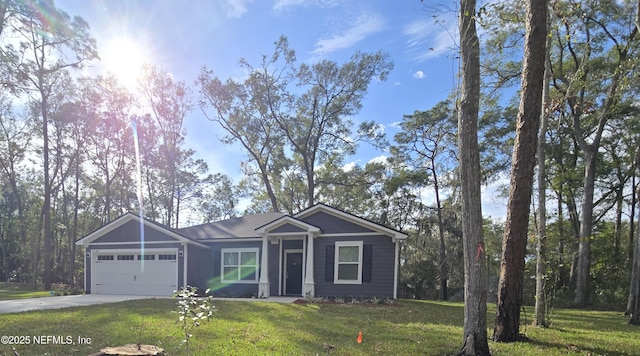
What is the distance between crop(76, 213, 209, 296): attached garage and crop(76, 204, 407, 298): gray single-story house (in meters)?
0.04

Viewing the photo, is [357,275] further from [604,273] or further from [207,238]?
Result: [604,273]

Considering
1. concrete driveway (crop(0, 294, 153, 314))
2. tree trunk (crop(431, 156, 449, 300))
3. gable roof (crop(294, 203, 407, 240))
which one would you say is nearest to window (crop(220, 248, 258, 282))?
gable roof (crop(294, 203, 407, 240))

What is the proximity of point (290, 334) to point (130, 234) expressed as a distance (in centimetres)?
1255

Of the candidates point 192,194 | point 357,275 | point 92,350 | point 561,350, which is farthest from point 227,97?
point 561,350

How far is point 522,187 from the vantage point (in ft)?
19.4

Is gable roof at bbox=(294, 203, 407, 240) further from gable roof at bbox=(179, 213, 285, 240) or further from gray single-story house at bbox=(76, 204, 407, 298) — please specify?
gable roof at bbox=(179, 213, 285, 240)

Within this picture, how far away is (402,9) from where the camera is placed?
6.69 metres

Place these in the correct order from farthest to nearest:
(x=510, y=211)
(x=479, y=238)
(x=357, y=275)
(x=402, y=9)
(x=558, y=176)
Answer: (x=558, y=176) → (x=357, y=275) → (x=402, y=9) → (x=510, y=211) → (x=479, y=238)

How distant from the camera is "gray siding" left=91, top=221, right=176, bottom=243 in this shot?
1594cm

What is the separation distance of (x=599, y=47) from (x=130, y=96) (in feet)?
88.0

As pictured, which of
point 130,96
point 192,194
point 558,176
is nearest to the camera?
point 558,176

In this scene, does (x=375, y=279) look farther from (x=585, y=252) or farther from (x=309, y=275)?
(x=585, y=252)

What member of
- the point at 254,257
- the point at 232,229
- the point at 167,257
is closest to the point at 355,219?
the point at 254,257

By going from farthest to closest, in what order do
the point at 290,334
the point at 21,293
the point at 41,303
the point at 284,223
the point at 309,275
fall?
the point at 21,293
the point at 284,223
the point at 309,275
the point at 41,303
the point at 290,334
